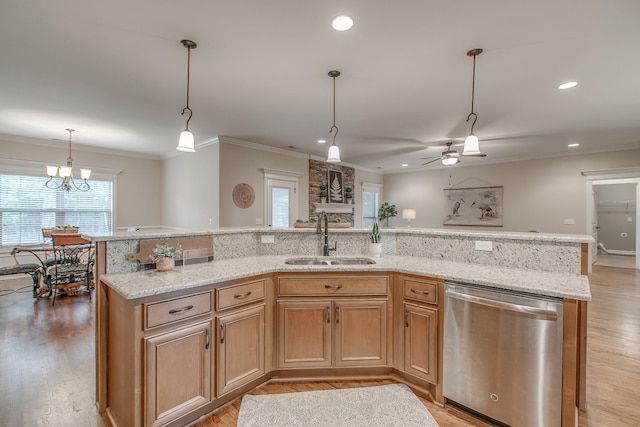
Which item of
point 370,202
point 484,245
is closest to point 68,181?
point 484,245

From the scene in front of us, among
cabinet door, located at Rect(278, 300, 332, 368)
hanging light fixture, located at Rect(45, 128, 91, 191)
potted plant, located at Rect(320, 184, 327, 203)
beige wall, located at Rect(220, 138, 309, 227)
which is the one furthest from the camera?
potted plant, located at Rect(320, 184, 327, 203)

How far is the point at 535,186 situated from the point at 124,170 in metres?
9.88

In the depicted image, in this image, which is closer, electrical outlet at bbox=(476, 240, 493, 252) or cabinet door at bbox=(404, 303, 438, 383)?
cabinet door at bbox=(404, 303, 438, 383)

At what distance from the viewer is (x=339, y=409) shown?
2020 mm

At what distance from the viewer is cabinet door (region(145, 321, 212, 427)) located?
167cm

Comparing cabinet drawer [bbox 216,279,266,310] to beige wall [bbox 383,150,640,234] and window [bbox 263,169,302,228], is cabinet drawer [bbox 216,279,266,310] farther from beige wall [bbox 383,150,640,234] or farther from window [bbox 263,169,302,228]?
beige wall [bbox 383,150,640,234]

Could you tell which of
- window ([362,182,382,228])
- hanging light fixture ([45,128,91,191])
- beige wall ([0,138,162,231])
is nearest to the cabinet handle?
hanging light fixture ([45,128,91,191])

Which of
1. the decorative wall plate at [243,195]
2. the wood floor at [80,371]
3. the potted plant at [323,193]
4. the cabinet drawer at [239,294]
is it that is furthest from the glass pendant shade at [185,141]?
the potted plant at [323,193]

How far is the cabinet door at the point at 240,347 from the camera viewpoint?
1.99 m

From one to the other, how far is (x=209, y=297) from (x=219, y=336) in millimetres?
286

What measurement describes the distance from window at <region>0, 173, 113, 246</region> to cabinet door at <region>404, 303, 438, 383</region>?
7.15 m

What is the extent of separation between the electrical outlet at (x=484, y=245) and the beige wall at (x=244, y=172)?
4281 millimetres

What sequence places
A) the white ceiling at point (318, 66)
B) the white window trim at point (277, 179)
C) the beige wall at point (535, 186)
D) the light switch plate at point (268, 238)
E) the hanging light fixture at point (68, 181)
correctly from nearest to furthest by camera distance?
the white ceiling at point (318, 66) → the light switch plate at point (268, 238) → the hanging light fixture at point (68, 181) → the white window trim at point (277, 179) → the beige wall at point (535, 186)

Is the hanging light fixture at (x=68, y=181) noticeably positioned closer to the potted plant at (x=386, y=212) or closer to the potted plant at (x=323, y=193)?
the potted plant at (x=323, y=193)
